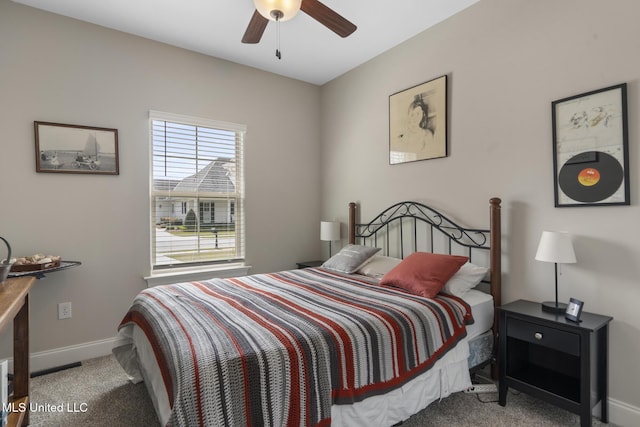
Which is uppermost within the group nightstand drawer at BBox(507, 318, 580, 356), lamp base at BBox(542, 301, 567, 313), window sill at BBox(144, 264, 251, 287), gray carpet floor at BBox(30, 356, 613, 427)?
lamp base at BBox(542, 301, 567, 313)

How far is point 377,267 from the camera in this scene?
288 cm

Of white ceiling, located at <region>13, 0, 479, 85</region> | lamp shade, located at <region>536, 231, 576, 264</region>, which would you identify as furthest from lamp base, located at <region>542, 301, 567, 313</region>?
white ceiling, located at <region>13, 0, 479, 85</region>

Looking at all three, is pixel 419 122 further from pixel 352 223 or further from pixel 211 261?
pixel 211 261

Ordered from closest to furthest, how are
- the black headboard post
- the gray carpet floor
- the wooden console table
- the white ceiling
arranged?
the wooden console table, the gray carpet floor, the white ceiling, the black headboard post

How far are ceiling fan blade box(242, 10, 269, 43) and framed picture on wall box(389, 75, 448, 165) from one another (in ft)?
4.96

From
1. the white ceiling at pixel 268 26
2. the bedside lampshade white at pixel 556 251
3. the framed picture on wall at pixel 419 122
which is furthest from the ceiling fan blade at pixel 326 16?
the bedside lampshade white at pixel 556 251

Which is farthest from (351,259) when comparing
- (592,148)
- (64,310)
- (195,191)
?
(64,310)

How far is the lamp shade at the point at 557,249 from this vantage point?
1.93 meters

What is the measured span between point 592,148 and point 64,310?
3.98 m

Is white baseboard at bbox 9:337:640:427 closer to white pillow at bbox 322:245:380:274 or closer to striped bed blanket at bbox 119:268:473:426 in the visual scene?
striped bed blanket at bbox 119:268:473:426

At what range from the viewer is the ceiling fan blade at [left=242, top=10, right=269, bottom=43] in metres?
2.03

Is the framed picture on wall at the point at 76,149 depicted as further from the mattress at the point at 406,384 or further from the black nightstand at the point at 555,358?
the black nightstand at the point at 555,358

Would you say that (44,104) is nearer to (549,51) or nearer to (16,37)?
(16,37)

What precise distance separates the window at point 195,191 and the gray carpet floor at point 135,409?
114 cm
